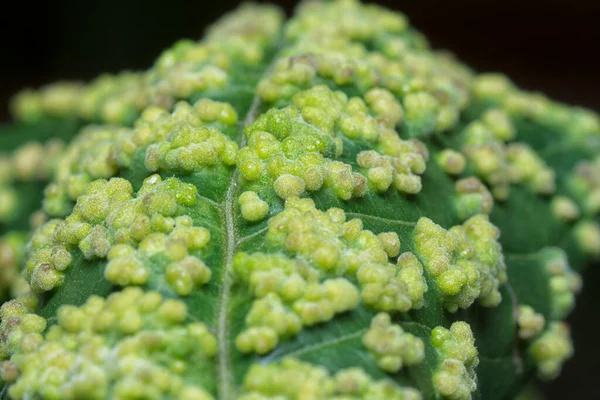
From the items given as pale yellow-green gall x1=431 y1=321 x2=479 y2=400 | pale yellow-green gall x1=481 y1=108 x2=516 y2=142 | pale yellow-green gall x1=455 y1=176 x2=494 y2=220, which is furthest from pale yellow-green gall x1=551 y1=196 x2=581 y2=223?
pale yellow-green gall x1=431 y1=321 x2=479 y2=400

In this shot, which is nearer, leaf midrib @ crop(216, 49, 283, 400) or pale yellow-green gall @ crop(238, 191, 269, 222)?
leaf midrib @ crop(216, 49, 283, 400)

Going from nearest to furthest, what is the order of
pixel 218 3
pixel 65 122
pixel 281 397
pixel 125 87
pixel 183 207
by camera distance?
pixel 281 397 → pixel 183 207 → pixel 125 87 → pixel 65 122 → pixel 218 3

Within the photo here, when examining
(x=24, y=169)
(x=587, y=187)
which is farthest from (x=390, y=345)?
(x=24, y=169)

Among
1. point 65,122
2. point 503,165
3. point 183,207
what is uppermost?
point 183,207

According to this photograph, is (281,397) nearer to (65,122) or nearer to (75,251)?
(75,251)

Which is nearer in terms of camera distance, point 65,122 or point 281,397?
point 281,397

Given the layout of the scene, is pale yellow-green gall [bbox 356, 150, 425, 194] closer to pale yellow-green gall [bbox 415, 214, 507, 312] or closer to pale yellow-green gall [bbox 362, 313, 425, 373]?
pale yellow-green gall [bbox 415, 214, 507, 312]

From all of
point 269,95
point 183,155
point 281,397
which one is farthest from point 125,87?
point 281,397
